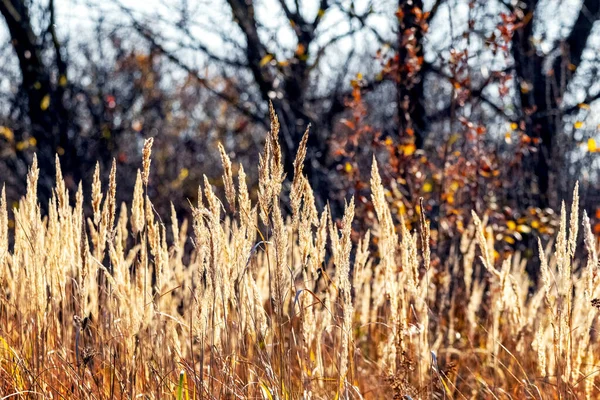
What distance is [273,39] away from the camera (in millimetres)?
6992

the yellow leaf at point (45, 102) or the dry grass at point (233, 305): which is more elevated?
the yellow leaf at point (45, 102)

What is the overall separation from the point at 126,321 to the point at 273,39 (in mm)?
5122

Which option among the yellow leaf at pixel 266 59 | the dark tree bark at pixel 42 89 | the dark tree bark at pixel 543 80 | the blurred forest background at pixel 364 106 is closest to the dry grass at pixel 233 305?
the blurred forest background at pixel 364 106

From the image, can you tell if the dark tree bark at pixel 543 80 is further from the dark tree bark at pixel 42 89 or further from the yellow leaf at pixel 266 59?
the dark tree bark at pixel 42 89

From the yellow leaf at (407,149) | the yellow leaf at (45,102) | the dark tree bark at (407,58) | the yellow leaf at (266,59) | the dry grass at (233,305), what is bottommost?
the dry grass at (233,305)

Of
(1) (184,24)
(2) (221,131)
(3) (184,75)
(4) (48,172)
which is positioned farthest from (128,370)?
(3) (184,75)

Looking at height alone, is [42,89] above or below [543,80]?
above

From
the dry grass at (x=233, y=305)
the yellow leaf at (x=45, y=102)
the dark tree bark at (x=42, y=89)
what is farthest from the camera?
the yellow leaf at (x=45, y=102)

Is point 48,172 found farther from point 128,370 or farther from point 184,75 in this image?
point 128,370

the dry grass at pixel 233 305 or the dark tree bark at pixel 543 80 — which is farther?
the dark tree bark at pixel 543 80

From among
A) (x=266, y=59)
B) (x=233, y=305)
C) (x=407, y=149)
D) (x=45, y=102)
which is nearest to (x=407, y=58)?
(x=407, y=149)

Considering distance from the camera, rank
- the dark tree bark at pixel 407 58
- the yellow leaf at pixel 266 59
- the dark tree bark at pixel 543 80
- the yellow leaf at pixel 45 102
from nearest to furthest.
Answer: the dark tree bark at pixel 407 58
the dark tree bark at pixel 543 80
the yellow leaf at pixel 266 59
the yellow leaf at pixel 45 102

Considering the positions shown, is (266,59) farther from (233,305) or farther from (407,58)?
(233,305)

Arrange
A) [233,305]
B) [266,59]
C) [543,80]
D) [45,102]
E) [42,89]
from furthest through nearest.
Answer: [42,89] < [45,102] < [543,80] < [266,59] < [233,305]
